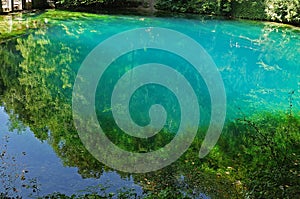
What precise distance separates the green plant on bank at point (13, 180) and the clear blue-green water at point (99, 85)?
0.14 metres

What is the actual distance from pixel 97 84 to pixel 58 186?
597cm

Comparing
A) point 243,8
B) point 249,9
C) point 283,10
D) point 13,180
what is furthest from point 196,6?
point 13,180

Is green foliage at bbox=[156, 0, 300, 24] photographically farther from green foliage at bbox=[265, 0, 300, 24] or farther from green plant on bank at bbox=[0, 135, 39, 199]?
green plant on bank at bbox=[0, 135, 39, 199]

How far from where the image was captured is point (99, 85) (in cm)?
1202

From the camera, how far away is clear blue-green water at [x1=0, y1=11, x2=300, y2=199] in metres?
7.31

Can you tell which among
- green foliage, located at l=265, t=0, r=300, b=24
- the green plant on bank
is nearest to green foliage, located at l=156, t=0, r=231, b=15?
green foliage, located at l=265, t=0, r=300, b=24

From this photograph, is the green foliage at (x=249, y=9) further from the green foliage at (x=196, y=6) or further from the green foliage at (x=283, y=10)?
the green foliage at (x=196, y=6)

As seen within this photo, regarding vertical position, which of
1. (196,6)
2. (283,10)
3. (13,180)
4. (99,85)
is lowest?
(13,180)

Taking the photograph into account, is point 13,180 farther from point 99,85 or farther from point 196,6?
point 196,6

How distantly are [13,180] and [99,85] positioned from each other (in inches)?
236

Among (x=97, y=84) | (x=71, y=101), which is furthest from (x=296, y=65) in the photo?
(x=71, y=101)

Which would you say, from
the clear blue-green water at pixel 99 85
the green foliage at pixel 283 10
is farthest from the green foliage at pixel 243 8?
the clear blue-green water at pixel 99 85

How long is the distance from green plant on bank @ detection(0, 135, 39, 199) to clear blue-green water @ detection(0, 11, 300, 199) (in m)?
0.14

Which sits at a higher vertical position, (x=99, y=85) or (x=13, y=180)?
(x=99, y=85)
